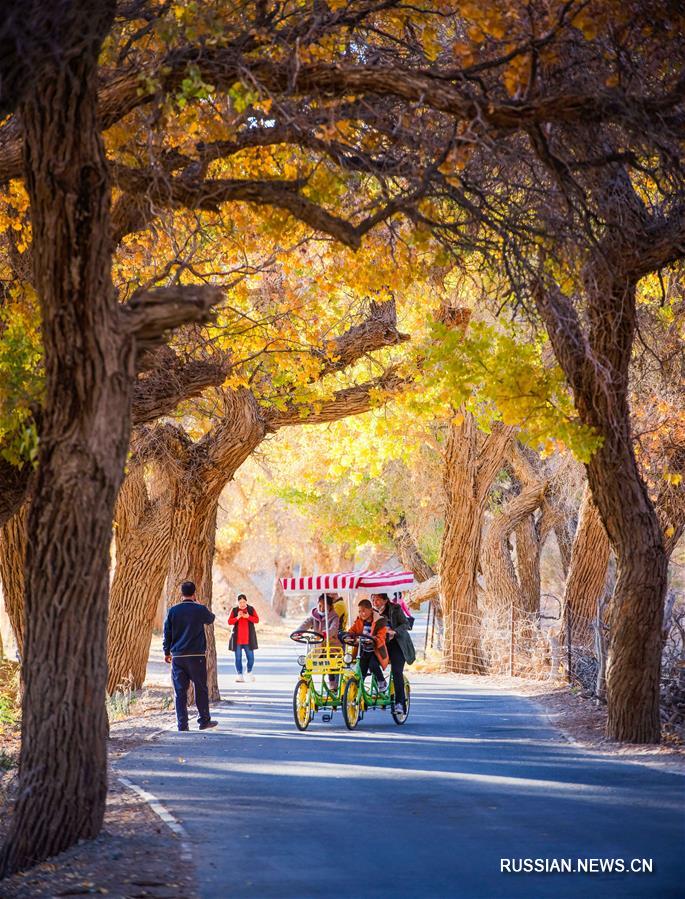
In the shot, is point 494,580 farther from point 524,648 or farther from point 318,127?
point 318,127

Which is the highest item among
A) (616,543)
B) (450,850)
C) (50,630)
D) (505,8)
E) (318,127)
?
(505,8)

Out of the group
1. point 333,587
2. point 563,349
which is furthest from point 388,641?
point 563,349

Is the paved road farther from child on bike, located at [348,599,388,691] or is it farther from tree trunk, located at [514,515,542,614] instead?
tree trunk, located at [514,515,542,614]

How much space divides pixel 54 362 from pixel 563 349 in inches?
289

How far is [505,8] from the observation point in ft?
34.4

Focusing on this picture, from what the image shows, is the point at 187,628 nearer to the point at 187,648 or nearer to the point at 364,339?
the point at 187,648

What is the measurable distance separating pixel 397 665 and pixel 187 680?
2.94m

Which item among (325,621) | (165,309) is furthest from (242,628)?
(165,309)

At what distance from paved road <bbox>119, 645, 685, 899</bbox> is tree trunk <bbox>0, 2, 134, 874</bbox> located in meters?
1.23

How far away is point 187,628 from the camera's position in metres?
17.1

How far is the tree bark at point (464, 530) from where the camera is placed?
29.7 m

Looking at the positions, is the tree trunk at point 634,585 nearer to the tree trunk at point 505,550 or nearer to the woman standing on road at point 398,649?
the woman standing on road at point 398,649

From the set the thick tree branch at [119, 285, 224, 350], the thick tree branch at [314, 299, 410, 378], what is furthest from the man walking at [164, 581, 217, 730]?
the thick tree branch at [119, 285, 224, 350]

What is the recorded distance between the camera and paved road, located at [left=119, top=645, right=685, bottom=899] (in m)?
7.58
